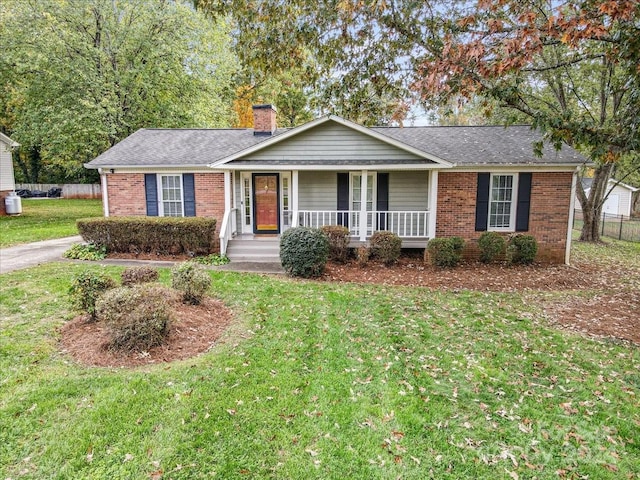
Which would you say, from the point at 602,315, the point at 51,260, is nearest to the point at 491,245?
the point at 602,315

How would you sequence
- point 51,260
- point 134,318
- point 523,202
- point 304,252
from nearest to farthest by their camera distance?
point 134,318 < point 304,252 < point 51,260 < point 523,202

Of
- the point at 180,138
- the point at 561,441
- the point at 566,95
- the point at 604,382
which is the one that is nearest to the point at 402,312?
the point at 604,382

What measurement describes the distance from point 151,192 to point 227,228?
305 centimetres

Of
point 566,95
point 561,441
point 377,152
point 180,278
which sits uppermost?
point 566,95

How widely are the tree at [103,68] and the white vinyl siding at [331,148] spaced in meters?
8.69

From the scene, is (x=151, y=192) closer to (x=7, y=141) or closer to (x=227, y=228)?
(x=227, y=228)

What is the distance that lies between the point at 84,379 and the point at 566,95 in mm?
21127

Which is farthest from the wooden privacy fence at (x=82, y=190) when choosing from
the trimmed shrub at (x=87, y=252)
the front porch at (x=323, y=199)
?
the front porch at (x=323, y=199)

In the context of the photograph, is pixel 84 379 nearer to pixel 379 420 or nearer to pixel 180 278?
pixel 180 278

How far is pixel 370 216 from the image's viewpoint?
1333cm

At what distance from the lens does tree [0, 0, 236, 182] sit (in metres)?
18.4

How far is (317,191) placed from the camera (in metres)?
13.5

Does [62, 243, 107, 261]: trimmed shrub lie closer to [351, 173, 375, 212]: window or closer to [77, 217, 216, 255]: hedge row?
[77, 217, 216, 255]: hedge row

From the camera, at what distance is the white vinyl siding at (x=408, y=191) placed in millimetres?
13172
